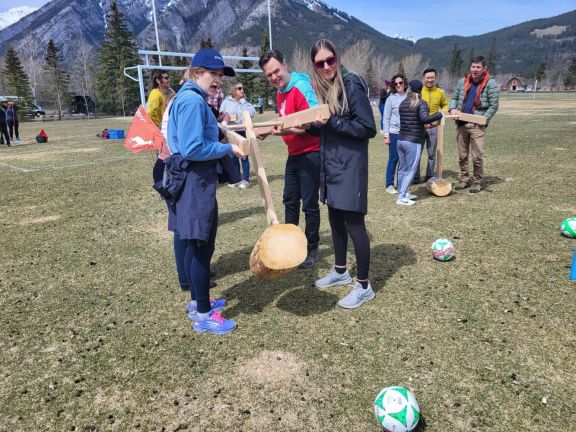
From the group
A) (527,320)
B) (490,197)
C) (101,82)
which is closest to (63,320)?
(527,320)

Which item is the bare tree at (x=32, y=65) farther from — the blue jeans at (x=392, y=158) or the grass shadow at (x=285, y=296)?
the grass shadow at (x=285, y=296)

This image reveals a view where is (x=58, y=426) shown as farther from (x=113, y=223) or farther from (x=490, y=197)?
(x=490, y=197)

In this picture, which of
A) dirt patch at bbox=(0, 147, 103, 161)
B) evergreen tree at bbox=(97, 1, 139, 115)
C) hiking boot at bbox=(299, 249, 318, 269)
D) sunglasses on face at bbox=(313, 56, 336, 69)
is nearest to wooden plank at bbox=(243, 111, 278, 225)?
sunglasses on face at bbox=(313, 56, 336, 69)

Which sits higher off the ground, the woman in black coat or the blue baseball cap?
the blue baseball cap

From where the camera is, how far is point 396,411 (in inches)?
98.0

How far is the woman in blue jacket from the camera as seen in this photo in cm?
312

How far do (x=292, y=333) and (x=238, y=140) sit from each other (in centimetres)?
183

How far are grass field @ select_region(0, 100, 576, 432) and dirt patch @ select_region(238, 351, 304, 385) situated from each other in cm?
1

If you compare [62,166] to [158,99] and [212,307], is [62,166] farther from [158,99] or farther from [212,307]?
[212,307]

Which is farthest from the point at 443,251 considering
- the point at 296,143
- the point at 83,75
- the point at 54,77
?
the point at 83,75

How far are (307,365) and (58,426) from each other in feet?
5.91

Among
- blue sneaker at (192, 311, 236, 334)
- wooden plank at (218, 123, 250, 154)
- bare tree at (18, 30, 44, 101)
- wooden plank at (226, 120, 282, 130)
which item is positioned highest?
bare tree at (18, 30, 44, 101)

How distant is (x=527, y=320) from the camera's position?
12.1 ft

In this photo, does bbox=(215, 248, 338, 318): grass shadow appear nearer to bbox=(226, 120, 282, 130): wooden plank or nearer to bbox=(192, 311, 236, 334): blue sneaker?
bbox=(192, 311, 236, 334): blue sneaker
